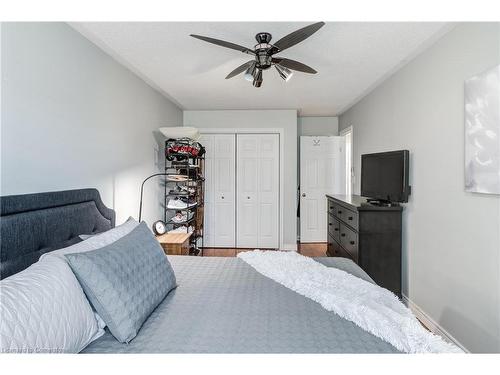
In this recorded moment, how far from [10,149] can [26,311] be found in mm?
1057

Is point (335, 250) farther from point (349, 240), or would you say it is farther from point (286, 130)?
point (286, 130)

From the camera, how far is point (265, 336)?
1107mm

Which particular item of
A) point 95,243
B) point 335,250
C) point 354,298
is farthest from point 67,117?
point 335,250

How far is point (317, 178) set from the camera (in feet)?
16.1

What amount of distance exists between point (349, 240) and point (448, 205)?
3.63 feet

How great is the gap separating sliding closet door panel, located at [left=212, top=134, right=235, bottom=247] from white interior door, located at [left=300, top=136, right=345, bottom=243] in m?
1.30

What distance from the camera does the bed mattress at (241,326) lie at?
1040 mm

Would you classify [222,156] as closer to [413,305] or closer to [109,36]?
[109,36]

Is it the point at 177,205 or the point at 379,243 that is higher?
the point at 177,205

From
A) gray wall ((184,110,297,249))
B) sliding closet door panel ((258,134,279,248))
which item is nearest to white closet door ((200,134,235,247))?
gray wall ((184,110,297,249))
